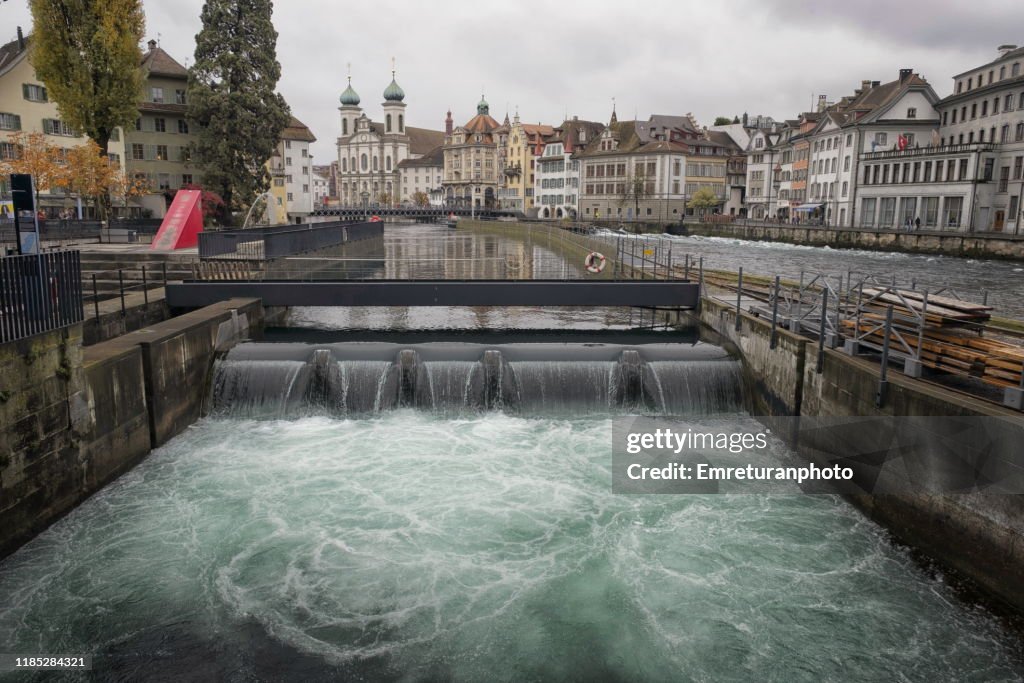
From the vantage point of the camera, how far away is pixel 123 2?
45.9m

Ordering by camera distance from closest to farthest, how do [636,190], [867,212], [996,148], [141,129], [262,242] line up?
[262,242]
[141,129]
[996,148]
[867,212]
[636,190]

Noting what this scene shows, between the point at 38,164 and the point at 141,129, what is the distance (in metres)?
28.1

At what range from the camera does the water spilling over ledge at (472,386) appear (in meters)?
19.0

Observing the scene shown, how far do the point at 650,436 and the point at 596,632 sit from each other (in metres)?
8.44

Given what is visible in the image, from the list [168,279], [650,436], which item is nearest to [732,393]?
[650,436]

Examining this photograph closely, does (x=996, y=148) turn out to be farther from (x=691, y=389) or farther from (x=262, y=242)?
(x=262, y=242)

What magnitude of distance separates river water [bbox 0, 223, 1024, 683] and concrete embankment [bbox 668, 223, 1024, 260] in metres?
57.7

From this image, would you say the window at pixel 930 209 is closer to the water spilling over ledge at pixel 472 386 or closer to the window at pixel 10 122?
the water spilling over ledge at pixel 472 386

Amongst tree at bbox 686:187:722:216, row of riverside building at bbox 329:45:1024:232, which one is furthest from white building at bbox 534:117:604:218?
tree at bbox 686:187:722:216

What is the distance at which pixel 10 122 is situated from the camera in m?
57.6

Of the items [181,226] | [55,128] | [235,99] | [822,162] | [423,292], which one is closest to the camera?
[423,292]

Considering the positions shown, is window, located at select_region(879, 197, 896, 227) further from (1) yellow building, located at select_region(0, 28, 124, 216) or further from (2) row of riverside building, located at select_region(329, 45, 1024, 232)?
(1) yellow building, located at select_region(0, 28, 124, 216)

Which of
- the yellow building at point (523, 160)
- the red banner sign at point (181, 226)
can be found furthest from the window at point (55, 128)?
the yellow building at point (523, 160)

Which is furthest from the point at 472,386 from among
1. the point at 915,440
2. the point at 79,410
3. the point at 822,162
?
the point at 822,162
